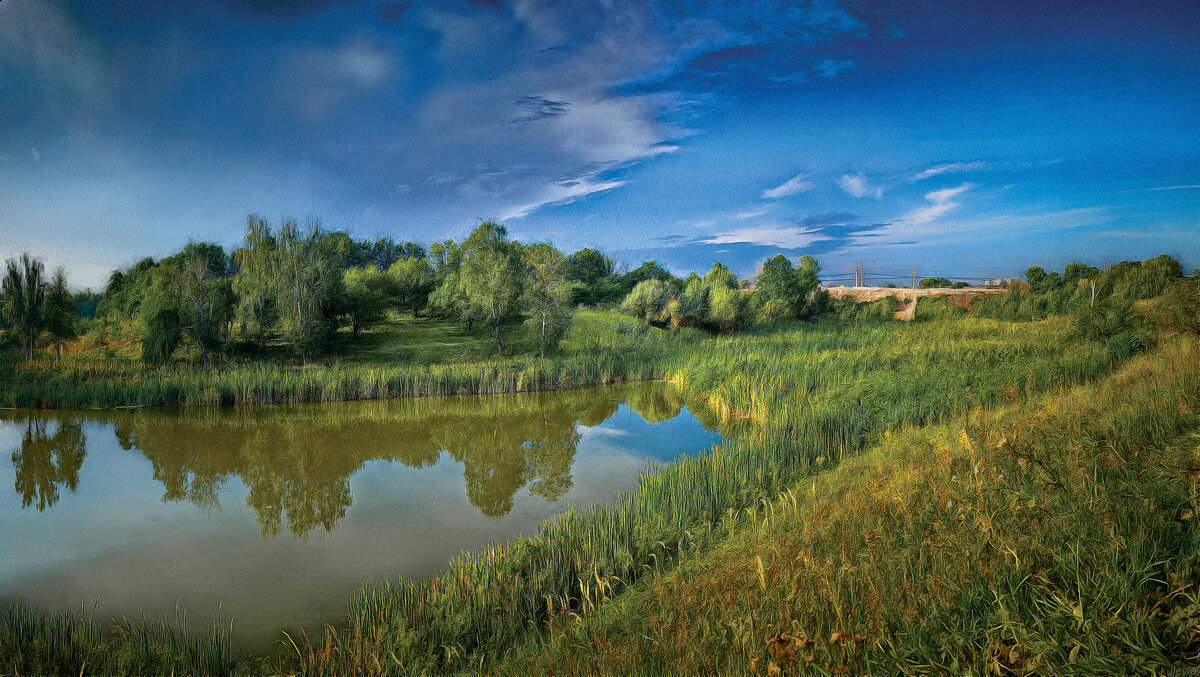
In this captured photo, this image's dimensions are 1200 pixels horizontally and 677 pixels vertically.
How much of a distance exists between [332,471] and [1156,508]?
11996 mm

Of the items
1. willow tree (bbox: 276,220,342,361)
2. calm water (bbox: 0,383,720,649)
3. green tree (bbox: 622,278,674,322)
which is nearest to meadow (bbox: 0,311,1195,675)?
calm water (bbox: 0,383,720,649)

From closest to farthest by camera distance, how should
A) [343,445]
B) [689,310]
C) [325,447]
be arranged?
[325,447]
[343,445]
[689,310]

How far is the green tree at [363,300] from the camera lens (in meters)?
28.1

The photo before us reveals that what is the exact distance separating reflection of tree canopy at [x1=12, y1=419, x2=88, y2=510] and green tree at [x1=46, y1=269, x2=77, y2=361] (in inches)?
423

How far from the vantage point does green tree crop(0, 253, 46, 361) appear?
20.3m

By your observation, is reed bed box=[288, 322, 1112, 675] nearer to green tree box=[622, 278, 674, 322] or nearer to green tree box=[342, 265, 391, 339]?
green tree box=[342, 265, 391, 339]

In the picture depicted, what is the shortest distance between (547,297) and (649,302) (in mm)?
15558

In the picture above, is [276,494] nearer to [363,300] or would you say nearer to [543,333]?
[543,333]

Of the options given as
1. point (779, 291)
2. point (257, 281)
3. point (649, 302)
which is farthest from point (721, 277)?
point (257, 281)

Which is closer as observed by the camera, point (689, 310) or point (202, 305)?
point (202, 305)

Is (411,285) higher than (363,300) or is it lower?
higher

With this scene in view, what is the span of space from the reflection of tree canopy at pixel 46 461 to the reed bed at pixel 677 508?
8.84 meters

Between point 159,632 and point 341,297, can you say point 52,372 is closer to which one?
point 341,297

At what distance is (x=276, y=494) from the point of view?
9.35m
